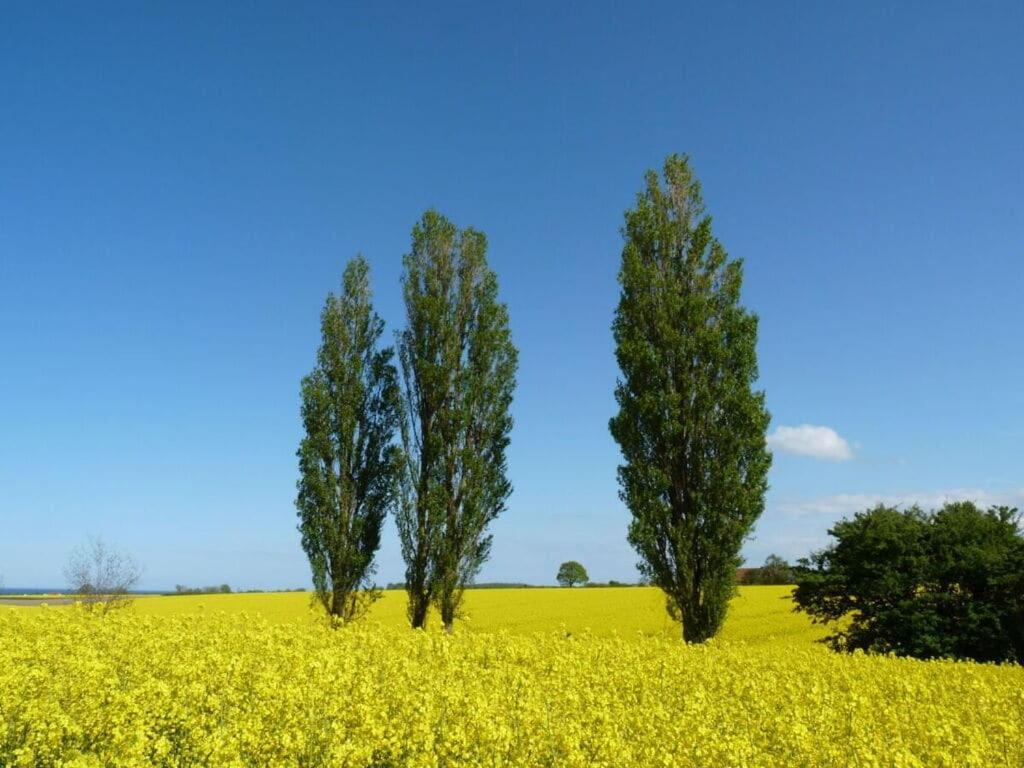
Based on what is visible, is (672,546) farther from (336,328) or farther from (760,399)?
(336,328)

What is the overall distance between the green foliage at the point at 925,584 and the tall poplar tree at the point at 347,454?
1476 centimetres

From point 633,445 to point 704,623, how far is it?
204 inches

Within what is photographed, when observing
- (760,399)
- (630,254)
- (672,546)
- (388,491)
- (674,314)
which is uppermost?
(630,254)

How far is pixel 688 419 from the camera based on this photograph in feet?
66.2

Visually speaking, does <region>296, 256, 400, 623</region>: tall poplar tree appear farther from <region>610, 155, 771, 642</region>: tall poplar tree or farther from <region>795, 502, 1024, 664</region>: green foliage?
<region>795, 502, 1024, 664</region>: green foliage

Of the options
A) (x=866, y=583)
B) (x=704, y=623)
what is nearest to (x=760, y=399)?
(x=704, y=623)

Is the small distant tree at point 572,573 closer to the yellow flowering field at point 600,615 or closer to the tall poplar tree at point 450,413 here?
the yellow flowering field at point 600,615

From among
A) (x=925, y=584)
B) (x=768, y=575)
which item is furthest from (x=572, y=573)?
(x=925, y=584)

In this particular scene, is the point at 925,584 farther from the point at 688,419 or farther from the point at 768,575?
the point at 768,575

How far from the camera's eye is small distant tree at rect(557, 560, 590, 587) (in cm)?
10012

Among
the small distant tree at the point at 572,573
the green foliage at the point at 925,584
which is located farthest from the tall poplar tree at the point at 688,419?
the small distant tree at the point at 572,573

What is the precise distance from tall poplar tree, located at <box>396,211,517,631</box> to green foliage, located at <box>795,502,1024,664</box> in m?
11.6

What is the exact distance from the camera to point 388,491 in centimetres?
2317

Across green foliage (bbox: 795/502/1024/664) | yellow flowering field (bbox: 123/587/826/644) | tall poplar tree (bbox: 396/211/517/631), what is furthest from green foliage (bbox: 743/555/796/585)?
tall poplar tree (bbox: 396/211/517/631)
